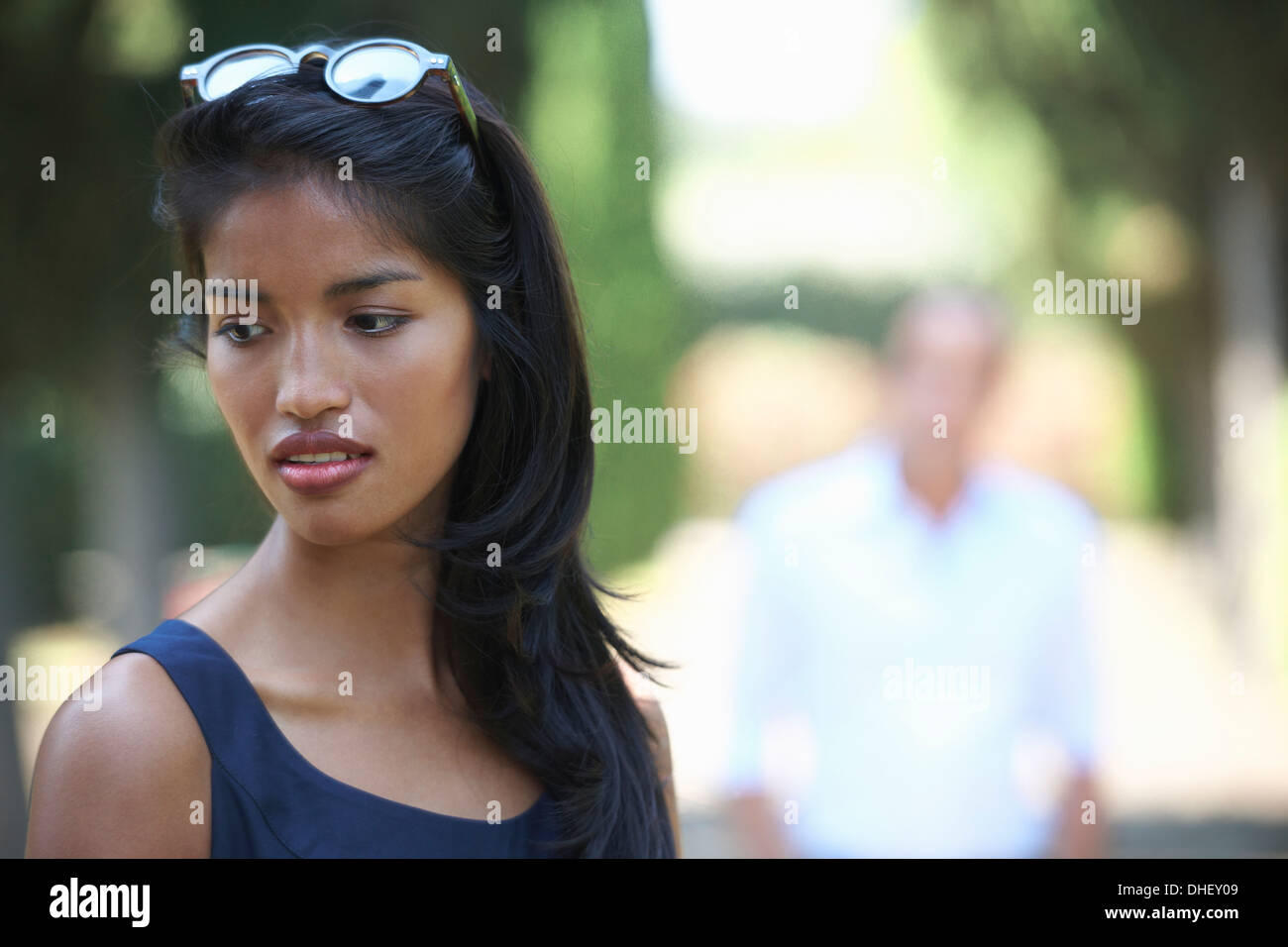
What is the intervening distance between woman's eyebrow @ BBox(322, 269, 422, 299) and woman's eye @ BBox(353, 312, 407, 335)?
3 centimetres

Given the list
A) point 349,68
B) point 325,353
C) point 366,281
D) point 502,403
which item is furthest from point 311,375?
point 349,68

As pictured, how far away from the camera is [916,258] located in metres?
6.80

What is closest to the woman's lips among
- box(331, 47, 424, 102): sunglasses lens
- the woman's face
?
the woman's face

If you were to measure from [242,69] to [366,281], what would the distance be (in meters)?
0.38

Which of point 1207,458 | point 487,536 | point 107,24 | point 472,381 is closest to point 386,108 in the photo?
point 472,381

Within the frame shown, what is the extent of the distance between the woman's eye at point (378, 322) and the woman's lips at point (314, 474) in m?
0.17

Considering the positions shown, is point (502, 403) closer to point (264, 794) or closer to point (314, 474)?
point (314, 474)

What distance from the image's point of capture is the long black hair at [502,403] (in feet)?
4.81

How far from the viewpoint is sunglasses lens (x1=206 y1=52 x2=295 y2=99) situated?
1518 millimetres

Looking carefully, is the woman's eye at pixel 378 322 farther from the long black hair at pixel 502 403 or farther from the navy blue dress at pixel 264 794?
the navy blue dress at pixel 264 794

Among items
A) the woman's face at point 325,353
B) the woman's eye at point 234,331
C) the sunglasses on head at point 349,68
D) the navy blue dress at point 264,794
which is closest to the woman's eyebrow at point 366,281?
the woman's face at point 325,353

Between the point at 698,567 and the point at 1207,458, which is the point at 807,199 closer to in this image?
the point at 698,567

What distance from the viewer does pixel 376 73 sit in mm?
1518

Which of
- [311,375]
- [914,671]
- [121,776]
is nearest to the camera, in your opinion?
[121,776]
